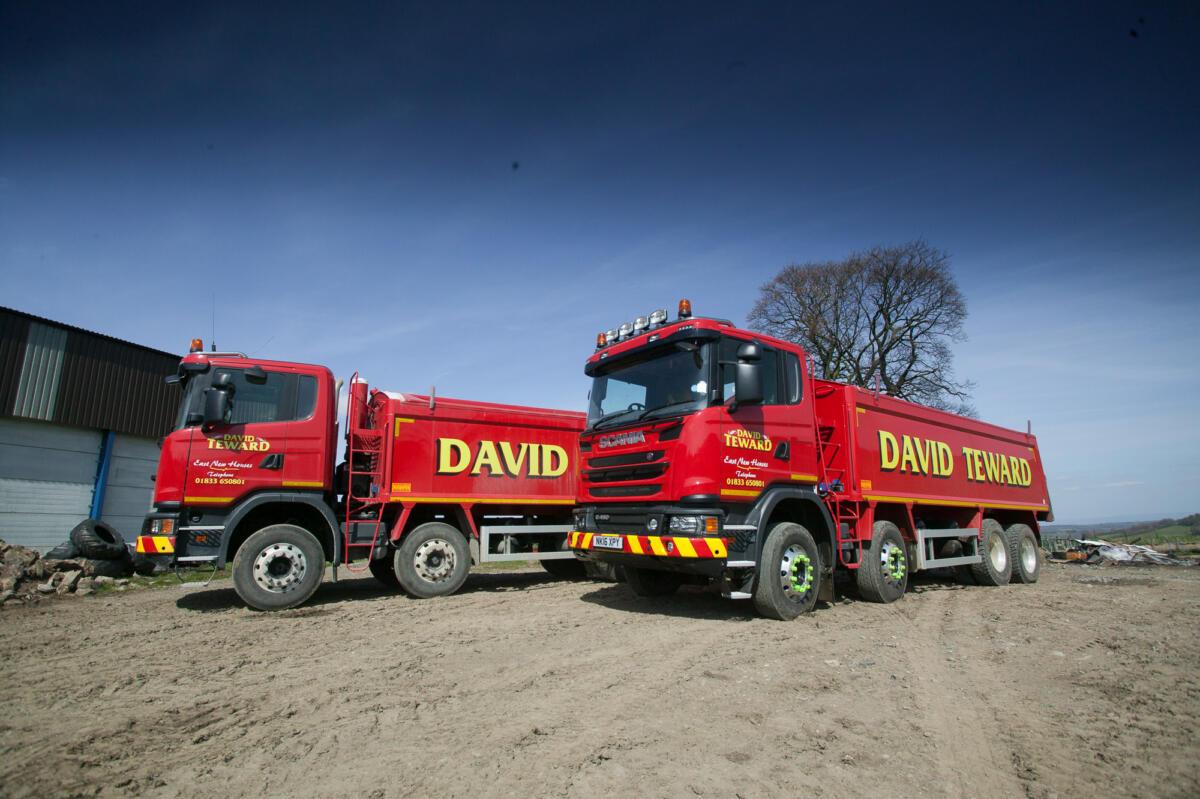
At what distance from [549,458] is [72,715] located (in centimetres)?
683

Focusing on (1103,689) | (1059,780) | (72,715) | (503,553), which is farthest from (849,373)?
(72,715)

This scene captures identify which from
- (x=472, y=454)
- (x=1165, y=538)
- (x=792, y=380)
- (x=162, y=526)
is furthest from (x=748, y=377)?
(x=1165, y=538)

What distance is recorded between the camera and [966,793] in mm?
3008

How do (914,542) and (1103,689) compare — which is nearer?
(1103,689)

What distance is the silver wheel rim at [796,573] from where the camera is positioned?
22.5 ft

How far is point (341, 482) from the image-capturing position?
8.87m

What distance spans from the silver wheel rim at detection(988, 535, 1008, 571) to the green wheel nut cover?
5.78 m

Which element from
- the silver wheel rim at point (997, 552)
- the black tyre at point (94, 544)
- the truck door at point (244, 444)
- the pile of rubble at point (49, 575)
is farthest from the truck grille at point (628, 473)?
the black tyre at point (94, 544)

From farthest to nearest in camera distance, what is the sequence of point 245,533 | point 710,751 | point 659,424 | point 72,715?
point 245,533 → point 659,424 → point 72,715 → point 710,751

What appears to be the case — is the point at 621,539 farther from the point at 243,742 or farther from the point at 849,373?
the point at 849,373

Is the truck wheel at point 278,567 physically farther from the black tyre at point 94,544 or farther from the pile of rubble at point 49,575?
the black tyre at point 94,544

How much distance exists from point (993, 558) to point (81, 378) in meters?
19.4

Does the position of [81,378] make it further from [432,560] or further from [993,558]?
[993,558]

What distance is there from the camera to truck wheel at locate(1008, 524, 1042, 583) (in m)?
11.4
